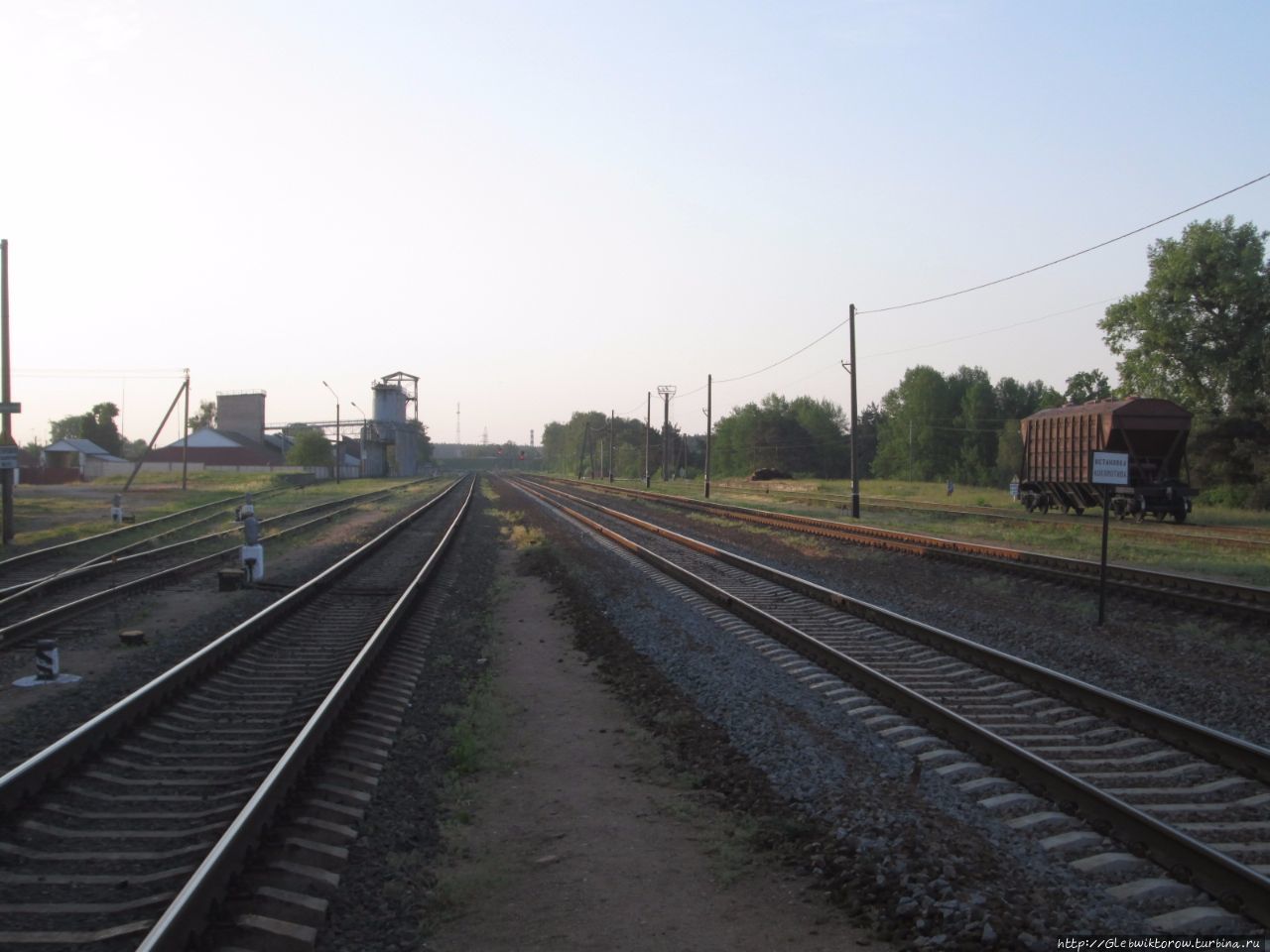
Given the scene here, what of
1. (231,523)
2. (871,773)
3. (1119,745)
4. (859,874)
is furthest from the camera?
(231,523)

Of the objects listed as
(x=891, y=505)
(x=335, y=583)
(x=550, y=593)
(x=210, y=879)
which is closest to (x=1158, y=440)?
(x=891, y=505)

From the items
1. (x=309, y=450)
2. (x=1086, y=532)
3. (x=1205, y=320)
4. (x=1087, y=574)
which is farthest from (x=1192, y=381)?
(x=309, y=450)

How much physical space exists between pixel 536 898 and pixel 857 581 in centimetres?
1317

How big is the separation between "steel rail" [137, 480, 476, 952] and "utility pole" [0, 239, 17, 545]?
21.0 m

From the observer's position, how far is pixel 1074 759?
7.09 meters

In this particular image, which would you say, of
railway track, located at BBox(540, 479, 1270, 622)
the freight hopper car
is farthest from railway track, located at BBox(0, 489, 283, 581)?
the freight hopper car

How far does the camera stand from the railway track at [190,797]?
4.52m

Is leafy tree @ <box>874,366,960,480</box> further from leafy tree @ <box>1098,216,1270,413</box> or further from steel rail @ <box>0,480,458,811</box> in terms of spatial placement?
steel rail @ <box>0,480,458,811</box>

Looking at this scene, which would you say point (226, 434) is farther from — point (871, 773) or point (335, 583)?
point (871, 773)

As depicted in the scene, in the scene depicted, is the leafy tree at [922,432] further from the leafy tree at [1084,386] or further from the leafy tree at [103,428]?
the leafy tree at [103,428]

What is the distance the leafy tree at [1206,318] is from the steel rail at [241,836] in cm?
5576

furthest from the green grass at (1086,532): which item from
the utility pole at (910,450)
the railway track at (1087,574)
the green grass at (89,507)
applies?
the utility pole at (910,450)

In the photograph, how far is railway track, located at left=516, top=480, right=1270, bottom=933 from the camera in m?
4.86

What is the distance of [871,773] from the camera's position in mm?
6621
